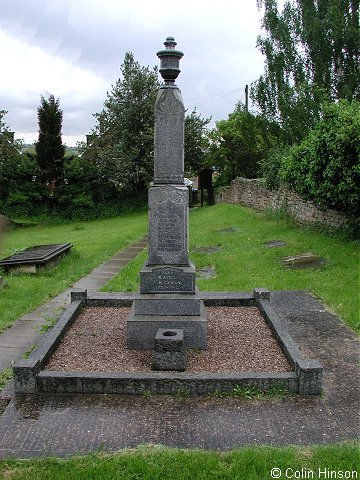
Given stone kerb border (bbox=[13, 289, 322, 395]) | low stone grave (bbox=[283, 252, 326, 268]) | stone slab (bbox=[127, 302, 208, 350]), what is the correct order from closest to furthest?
stone kerb border (bbox=[13, 289, 322, 395])
stone slab (bbox=[127, 302, 208, 350])
low stone grave (bbox=[283, 252, 326, 268])

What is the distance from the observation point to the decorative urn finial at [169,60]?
21.0 ft

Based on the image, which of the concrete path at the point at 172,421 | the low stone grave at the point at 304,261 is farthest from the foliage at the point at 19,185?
the concrete path at the point at 172,421

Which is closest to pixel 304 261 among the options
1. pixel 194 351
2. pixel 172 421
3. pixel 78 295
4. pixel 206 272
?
pixel 206 272

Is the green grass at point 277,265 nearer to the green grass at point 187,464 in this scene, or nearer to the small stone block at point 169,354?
the small stone block at point 169,354

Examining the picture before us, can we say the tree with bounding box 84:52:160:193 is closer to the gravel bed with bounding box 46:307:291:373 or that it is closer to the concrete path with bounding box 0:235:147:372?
the concrete path with bounding box 0:235:147:372

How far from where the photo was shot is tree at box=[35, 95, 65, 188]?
33250mm

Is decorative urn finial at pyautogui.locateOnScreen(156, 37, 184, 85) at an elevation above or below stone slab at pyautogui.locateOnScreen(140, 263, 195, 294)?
above

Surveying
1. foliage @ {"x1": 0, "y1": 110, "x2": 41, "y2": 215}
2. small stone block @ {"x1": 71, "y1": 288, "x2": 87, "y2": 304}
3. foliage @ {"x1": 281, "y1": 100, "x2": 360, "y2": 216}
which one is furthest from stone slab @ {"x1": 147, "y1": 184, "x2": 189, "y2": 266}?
foliage @ {"x1": 0, "y1": 110, "x2": 41, "y2": 215}

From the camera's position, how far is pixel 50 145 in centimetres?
3334

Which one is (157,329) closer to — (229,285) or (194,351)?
(194,351)

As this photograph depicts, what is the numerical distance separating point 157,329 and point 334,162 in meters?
8.31

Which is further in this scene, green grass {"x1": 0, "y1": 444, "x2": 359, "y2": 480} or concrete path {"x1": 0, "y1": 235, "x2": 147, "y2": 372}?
concrete path {"x1": 0, "y1": 235, "x2": 147, "y2": 372}

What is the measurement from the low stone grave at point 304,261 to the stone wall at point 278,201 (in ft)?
9.28

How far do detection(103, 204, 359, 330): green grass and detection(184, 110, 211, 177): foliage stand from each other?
15.3 m
